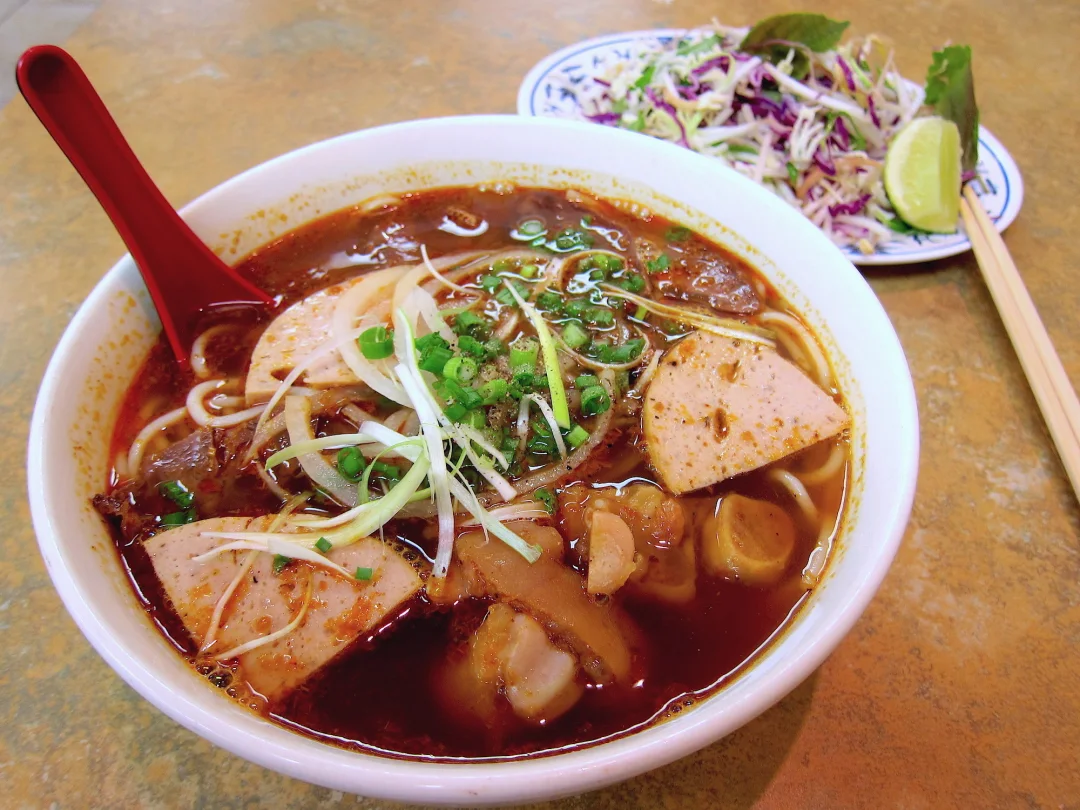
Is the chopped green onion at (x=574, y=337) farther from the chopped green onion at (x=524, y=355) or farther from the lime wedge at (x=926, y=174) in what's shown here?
the lime wedge at (x=926, y=174)

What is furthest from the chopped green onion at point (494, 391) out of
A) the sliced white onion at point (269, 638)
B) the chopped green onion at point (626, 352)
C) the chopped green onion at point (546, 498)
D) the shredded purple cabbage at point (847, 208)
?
the shredded purple cabbage at point (847, 208)

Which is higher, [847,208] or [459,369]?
[459,369]

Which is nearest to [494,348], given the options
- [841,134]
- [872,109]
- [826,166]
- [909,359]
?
[909,359]

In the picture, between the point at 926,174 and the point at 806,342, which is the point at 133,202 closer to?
the point at 806,342

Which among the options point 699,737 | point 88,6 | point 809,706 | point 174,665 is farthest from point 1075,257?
point 88,6

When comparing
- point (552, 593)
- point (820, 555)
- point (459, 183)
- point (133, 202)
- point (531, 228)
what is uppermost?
point (133, 202)

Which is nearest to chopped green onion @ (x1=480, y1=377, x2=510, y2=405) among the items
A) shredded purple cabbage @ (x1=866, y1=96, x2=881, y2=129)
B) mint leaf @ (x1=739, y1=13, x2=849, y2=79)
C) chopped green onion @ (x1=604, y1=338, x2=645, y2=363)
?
chopped green onion @ (x1=604, y1=338, x2=645, y2=363)
